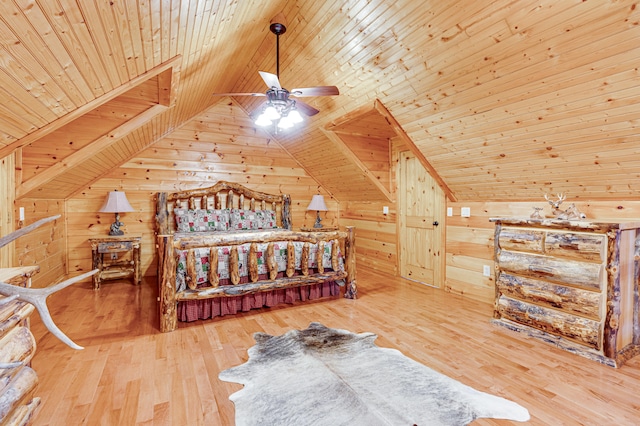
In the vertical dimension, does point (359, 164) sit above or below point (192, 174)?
above

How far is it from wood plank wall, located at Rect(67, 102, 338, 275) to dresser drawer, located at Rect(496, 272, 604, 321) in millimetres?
3817

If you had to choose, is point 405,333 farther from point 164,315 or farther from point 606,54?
point 606,54

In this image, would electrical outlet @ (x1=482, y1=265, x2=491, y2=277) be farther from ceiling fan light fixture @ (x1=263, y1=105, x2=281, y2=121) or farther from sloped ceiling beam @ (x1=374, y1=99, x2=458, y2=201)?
ceiling fan light fixture @ (x1=263, y1=105, x2=281, y2=121)

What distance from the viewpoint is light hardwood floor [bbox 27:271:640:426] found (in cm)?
175

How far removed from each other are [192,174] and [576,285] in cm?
506

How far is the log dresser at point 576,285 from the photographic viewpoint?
230 centimetres

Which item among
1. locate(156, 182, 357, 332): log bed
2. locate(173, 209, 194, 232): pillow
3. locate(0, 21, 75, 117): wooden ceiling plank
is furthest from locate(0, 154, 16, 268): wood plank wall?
locate(173, 209, 194, 232): pillow

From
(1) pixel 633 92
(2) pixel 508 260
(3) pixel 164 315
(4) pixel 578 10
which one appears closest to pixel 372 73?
(4) pixel 578 10

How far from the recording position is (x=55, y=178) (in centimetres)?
335

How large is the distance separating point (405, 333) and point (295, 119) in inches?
89.0

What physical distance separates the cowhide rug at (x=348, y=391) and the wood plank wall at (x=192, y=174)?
11.5ft

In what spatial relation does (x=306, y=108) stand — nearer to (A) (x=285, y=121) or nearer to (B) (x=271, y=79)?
(A) (x=285, y=121)

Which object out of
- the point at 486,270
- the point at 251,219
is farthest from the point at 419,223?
the point at 251,219

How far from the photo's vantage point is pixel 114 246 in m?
4.19
